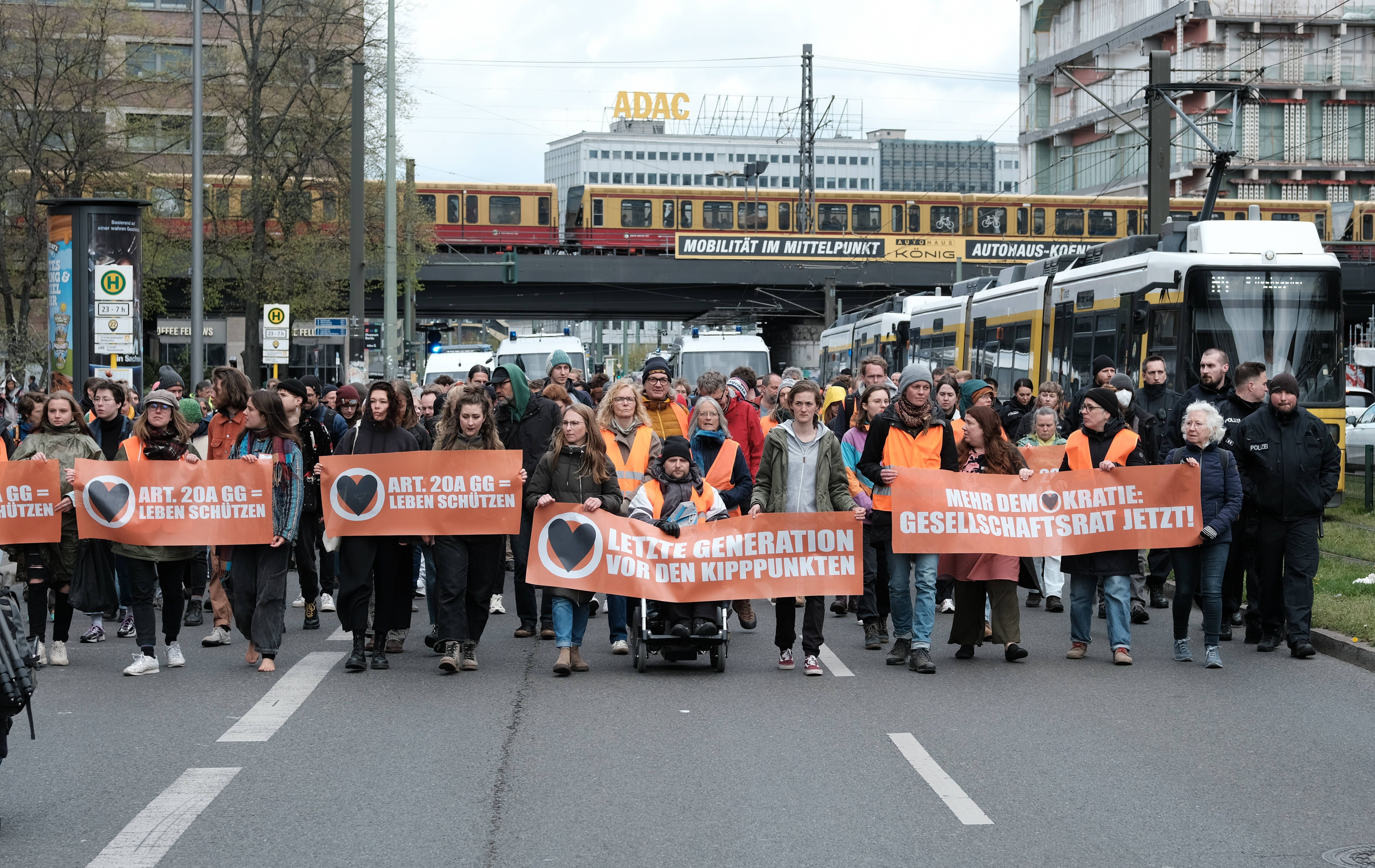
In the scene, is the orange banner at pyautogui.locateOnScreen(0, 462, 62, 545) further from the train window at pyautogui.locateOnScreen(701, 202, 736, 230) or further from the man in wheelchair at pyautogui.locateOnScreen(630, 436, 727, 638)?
the train window at pyautogui.locateOnScreen(701, 202, 736, 230)

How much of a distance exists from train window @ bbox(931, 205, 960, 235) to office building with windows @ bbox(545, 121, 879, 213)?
127m

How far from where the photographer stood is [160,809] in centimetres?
662

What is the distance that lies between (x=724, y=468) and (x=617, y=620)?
1326mm

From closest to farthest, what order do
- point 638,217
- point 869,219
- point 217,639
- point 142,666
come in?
point 142,666
point 217,639
point 638,217
point 869,219

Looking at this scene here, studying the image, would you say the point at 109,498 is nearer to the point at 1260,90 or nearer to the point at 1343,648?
the point at 1343,648

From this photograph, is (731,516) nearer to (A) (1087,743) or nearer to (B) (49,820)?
(A) (1087,743)

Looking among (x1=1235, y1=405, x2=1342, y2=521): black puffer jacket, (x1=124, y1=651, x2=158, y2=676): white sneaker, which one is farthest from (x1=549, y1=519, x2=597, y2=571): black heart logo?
(x1=1235, y1=405, x2=1342, y2=521): black puffer jacket

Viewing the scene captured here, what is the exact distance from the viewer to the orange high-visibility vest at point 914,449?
10.7m

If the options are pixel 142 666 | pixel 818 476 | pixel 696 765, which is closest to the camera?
pixel 696 765

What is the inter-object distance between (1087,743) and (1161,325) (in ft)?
40.3

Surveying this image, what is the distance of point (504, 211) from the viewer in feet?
174

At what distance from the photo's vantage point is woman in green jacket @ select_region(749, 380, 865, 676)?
1039 cm

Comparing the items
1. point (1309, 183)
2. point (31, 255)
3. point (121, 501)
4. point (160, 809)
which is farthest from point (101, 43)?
point (1309, 183)

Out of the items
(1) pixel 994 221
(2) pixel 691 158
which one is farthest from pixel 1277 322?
(2) pixel 691 158
